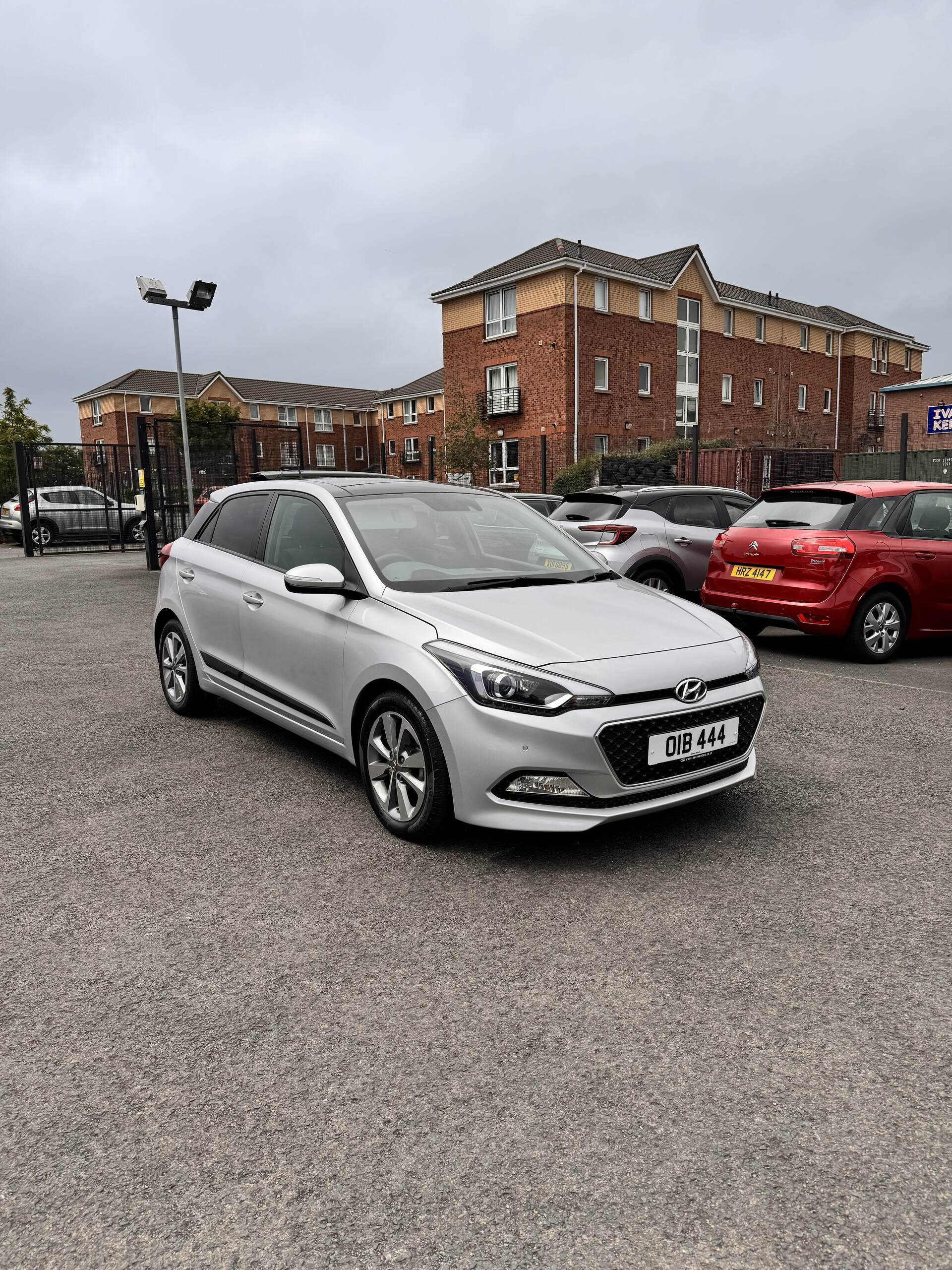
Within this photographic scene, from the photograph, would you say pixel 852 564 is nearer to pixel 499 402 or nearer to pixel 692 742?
pixel 692 742

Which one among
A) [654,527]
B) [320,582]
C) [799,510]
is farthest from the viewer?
[654,527]

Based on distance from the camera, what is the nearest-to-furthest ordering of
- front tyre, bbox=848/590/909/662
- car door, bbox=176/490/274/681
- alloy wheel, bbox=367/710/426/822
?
alloy wheel, bbox=367/710/426/822, car door, bbox=176/490/274/681, front tyre, bbox=848/590/909/662

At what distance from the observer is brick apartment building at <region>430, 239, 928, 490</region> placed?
3625 cm

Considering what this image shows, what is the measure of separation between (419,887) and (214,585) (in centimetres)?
275

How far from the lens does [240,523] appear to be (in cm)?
572

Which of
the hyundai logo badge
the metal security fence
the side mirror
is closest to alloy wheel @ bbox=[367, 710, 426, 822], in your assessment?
the side mirror

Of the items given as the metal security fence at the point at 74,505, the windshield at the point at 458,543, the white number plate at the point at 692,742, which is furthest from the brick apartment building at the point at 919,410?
the white number plate at the point at 692,742

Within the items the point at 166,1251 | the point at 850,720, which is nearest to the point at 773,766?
the point at 850,720

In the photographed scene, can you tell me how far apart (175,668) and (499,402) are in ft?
111

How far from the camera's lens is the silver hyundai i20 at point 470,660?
144 inches

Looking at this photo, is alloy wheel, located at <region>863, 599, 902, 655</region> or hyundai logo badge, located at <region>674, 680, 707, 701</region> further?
alloy wheel, located at <region>863, 599, 902, 655</region>

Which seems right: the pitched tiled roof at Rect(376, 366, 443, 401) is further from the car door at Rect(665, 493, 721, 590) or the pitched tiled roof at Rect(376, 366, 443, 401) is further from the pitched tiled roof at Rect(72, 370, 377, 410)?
the car door at Rect(665, 493, 721, 590)

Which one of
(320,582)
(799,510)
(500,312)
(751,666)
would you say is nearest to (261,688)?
(320,582)

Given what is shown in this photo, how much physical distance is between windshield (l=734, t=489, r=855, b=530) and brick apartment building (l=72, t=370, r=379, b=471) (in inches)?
2274
